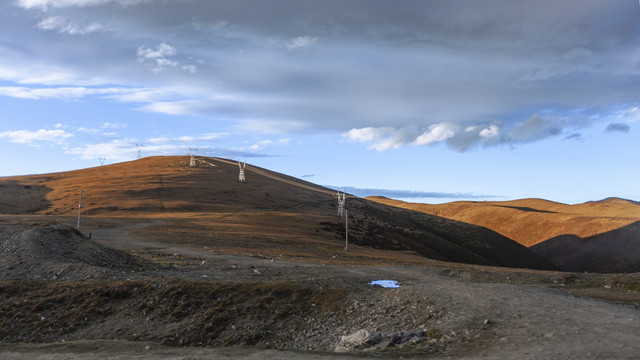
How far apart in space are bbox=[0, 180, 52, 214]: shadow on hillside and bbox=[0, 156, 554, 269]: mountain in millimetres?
180

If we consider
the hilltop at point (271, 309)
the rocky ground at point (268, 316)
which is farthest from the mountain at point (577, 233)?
the rocky ground at point (268, 316)

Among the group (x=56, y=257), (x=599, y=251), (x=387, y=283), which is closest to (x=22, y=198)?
(x=56, y=257)

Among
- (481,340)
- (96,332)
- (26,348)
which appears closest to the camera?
(481,340)

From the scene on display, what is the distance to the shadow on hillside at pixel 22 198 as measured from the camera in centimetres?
8338

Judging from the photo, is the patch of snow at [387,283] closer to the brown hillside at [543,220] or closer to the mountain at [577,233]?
the mountain at [577,233]

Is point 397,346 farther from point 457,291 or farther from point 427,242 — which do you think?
point 427,242

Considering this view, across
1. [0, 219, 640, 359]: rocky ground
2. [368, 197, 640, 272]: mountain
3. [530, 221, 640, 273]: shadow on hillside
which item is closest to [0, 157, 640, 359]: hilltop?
[0, 219, 640, 359]: rocky ground

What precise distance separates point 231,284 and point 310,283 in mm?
3576

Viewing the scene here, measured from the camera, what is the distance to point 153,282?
2078 cm

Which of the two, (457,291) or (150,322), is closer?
(150,322)

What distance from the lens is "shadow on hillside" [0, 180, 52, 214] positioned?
83.4m

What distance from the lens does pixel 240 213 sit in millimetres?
77000

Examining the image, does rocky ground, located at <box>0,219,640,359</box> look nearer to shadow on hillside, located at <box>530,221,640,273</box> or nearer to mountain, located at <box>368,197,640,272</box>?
shadow on hillside, located at <box>530,221,640,273</box>

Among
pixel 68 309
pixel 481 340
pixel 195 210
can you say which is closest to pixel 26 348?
pixel 68 309
